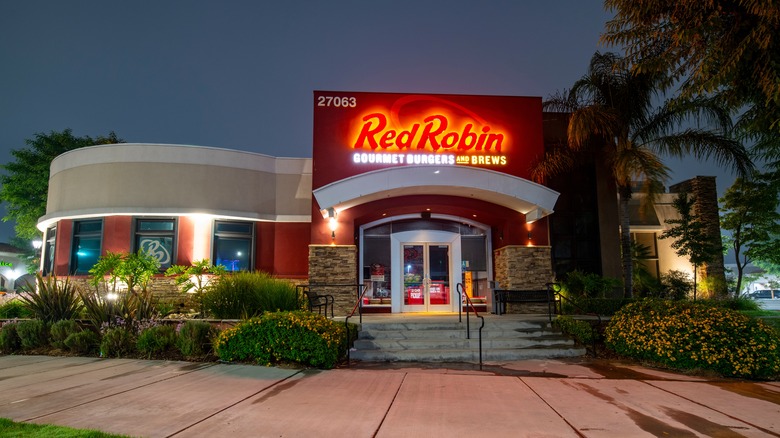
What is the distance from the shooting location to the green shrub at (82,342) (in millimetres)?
9813

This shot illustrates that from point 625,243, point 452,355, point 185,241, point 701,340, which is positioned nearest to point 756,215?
point 625,243

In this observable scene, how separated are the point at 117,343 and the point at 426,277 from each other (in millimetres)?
9336

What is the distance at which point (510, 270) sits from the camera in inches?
592

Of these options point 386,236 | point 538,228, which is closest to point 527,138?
point 538,228

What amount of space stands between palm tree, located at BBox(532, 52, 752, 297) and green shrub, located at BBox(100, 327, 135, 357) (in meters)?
12.1

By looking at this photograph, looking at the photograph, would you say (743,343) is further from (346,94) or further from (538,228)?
(346,94)

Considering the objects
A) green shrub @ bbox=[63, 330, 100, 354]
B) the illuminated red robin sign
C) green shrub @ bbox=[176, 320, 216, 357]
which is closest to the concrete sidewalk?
green shrub @ bbox=[176, 320, 216, 357]

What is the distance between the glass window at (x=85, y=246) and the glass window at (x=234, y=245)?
12.6ft

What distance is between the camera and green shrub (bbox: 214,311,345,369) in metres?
8.51

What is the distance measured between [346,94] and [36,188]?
19.7m

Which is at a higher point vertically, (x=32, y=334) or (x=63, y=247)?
(x=63, y=247)

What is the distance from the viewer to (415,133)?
15.6 m

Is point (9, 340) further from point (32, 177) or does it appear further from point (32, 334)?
point (32, 177)

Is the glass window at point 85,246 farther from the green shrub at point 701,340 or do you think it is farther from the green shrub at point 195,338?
the green shrub at point 701,340
